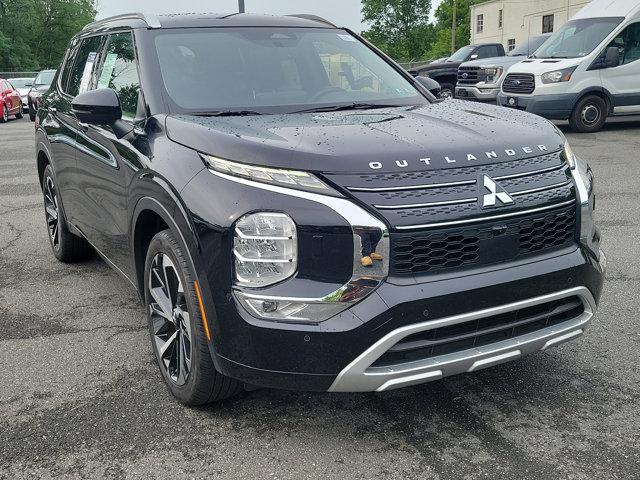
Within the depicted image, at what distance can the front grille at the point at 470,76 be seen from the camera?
1681 centimetres

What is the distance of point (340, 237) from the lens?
2658mm

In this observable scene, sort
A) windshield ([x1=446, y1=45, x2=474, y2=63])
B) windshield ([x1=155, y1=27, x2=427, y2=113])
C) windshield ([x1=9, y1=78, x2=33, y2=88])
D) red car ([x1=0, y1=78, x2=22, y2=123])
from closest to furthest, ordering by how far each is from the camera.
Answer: windshield ([x1=155, y1=27, x2=427, y2=113])
windshield ([x1=446, y1=45, x2=474, y2=63])
red car ([x1=0, y1=78, x2=22, y2=123])
windshield ([x1=9, y1=78, x2=33, y2=88])

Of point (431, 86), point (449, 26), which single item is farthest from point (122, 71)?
point (449, 26)

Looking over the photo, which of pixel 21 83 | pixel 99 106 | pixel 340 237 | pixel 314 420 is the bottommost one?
pixel 21 83

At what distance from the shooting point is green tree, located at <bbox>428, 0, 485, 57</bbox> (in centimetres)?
7838

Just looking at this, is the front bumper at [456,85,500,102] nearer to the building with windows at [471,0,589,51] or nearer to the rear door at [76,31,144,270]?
the rear door at [76,31,144,270]

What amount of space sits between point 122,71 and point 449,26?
8340 cm

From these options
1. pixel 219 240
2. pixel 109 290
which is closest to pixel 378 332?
pixel 219 240

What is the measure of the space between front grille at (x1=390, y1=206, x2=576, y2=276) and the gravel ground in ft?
2.50

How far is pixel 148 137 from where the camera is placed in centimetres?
347

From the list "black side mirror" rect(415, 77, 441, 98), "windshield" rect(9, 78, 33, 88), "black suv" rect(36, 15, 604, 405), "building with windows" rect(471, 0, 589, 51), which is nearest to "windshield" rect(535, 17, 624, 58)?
"black side mirror" rect(415, 77, 441, 98)

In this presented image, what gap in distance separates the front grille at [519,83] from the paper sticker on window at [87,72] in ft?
34.0

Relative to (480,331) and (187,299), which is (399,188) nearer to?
(480,331)

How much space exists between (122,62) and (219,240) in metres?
1.91
